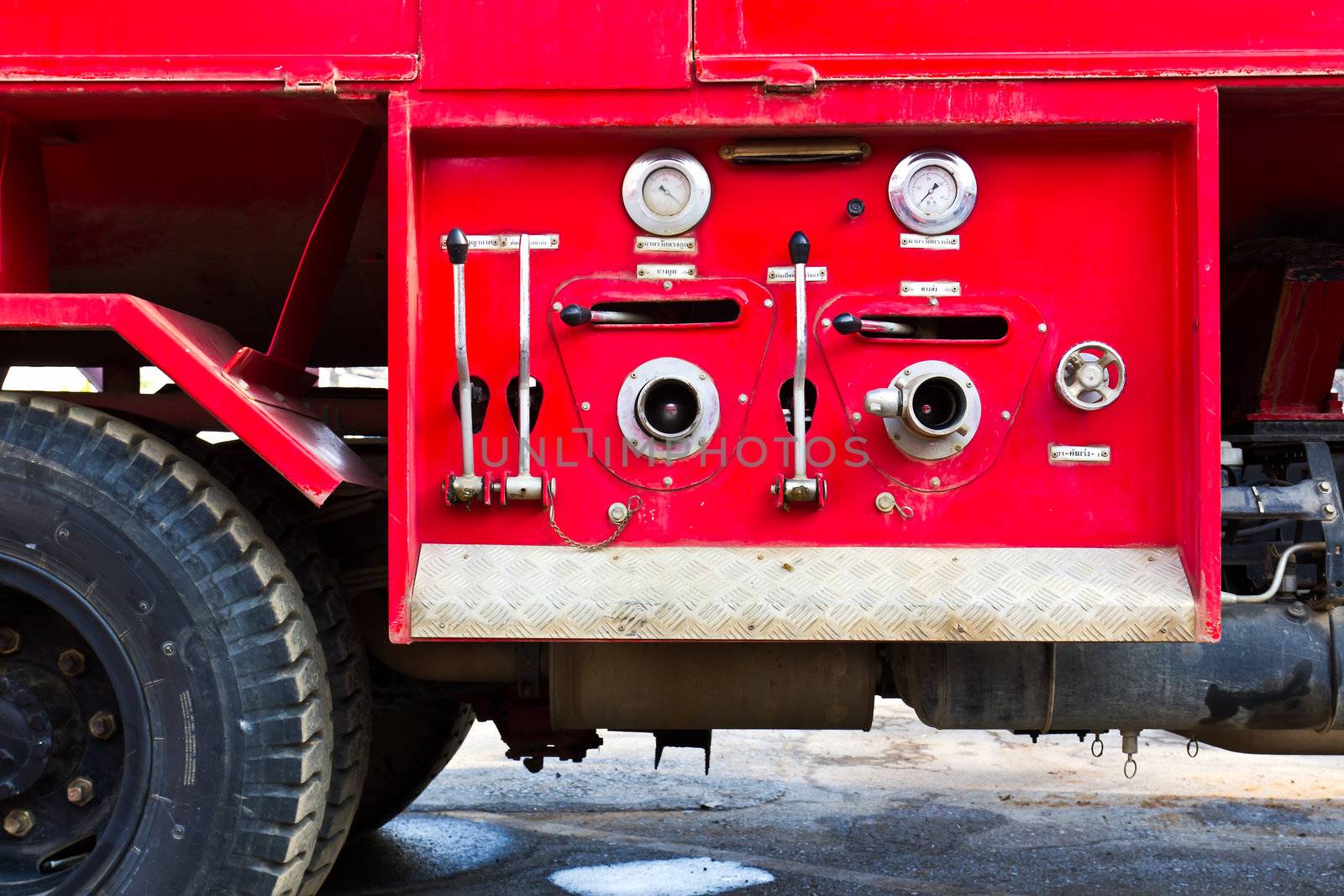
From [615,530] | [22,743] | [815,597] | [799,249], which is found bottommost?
[22,743]

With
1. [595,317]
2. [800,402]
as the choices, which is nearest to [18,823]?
[595,317]

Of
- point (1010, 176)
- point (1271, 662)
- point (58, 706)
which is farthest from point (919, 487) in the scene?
point (58, 706)

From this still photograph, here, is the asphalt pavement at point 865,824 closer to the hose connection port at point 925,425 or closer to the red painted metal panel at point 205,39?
the hose connection port at point 925,425

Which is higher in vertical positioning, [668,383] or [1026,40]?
[1026,40]

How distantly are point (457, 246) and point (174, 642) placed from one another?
1004mm

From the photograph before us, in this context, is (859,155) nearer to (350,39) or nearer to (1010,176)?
(1010,176)

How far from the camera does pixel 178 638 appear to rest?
7.76ft

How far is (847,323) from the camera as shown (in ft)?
7.85

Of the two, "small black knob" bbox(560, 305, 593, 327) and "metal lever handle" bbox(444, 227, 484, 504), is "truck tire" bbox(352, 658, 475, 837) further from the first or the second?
"small black knob" bbox(560, 305, 593, 327)

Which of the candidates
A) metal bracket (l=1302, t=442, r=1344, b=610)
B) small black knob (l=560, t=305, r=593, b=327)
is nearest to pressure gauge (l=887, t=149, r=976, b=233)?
small black knob (l=560, t=305, r=593, b=327)

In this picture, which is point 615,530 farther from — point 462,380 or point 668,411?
point 462,380

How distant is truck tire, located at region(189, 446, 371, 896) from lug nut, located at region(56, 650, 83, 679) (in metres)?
0.49

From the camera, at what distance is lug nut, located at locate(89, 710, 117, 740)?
2.56 m

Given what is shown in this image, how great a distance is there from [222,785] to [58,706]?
532 millimetres
